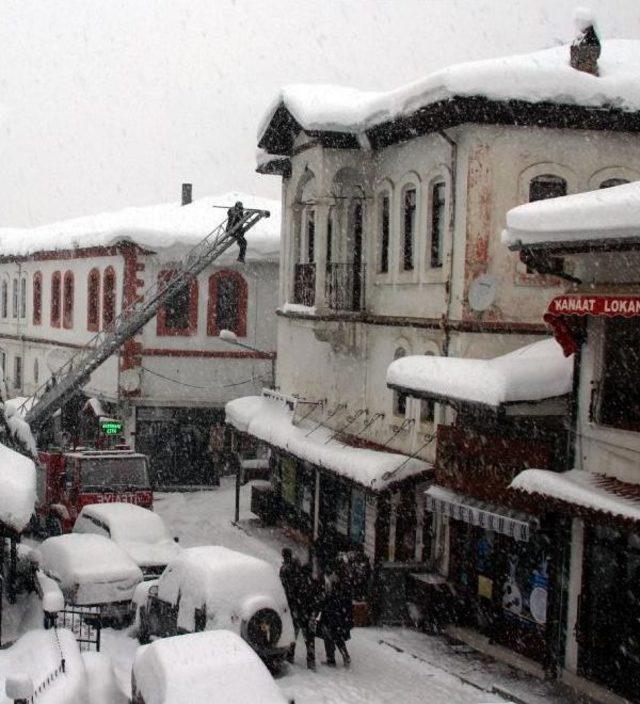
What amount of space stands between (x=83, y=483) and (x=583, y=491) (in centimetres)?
1282

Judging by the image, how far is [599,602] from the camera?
47.4ft

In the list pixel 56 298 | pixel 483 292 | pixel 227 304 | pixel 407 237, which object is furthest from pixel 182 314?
pixel 483 292

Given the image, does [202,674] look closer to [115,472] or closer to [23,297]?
[115,472]

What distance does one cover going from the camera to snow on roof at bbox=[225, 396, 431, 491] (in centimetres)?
1847

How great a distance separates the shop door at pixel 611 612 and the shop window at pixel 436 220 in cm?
687

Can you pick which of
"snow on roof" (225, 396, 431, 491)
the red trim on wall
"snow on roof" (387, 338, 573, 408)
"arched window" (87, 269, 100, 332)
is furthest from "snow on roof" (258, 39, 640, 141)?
"arched window" (87, 269, 100, 332)

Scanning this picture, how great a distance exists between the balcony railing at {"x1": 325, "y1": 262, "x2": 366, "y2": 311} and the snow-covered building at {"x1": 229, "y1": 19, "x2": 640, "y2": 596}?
34mm

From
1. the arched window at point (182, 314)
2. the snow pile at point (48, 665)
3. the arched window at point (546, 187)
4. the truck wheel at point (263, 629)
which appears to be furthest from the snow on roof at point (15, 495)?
the arched window at point (182, 314)

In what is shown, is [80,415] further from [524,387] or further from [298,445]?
[524,387]

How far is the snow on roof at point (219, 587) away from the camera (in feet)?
45.2

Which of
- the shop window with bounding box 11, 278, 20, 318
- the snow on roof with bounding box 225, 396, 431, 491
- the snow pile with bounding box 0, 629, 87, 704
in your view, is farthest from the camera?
the shop window with bounding box 11, 278, 20, 318

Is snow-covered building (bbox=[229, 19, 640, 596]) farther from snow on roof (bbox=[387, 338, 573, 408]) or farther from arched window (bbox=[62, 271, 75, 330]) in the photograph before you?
arched window (bbox=[62, 271, 75, 330])

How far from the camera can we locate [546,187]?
18594mm

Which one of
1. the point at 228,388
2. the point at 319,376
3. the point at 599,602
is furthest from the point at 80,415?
the point at 599,602
